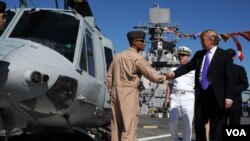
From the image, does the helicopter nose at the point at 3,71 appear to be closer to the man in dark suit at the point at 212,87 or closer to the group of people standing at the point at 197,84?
the group of people standing at the point at 197,84

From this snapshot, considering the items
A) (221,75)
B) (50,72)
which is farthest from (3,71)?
(221,75)

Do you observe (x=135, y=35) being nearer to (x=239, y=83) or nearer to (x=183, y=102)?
(x=183, y=102)

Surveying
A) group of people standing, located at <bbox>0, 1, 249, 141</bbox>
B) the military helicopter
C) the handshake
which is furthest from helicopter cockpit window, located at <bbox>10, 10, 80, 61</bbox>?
the handshake

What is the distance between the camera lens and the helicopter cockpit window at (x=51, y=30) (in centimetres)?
657

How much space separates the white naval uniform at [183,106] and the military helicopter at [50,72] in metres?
1.19

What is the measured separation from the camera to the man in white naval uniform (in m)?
7.66

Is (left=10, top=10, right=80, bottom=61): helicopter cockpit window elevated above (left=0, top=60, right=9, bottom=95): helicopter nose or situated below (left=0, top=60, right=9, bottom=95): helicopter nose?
above

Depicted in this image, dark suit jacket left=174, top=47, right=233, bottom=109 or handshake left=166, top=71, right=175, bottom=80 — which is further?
handshake left=166, top=71, right=175, bottom=80

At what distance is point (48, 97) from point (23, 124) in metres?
0.56

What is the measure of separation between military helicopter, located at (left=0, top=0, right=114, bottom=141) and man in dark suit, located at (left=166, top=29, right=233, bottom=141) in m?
1.59

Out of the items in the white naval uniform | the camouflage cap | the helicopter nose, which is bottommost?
the white naval uniform

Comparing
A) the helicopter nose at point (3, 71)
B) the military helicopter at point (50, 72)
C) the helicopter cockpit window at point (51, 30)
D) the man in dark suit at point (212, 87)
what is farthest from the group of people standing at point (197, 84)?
the helicopter nose at point (3, 71)

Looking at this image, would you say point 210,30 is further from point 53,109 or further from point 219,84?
point 53,109

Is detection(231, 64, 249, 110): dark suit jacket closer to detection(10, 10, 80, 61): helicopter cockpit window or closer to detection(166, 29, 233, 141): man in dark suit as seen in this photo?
detection(166, 29, 233, 141): man in dark suit
